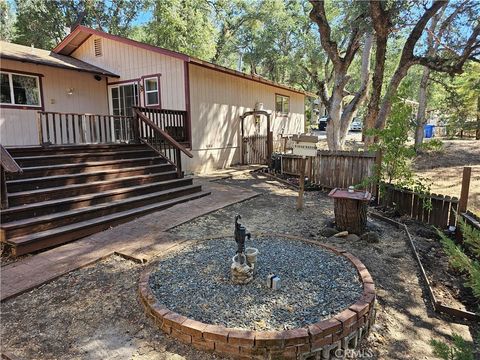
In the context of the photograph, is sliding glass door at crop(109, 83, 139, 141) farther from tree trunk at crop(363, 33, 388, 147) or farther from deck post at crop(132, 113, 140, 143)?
tree trunk at crop(363, 33, 388, 147)

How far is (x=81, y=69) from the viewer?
10.5m

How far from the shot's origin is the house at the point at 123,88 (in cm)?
966

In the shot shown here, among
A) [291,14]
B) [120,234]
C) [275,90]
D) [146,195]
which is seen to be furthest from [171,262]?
[291,14]

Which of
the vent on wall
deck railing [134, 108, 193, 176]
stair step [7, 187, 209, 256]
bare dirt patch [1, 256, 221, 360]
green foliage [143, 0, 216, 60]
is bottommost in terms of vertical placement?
bare dirt patch [1, 256, 221, 360]

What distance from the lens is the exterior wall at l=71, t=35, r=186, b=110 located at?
10328mm

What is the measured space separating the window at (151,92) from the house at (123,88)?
1.3 inches

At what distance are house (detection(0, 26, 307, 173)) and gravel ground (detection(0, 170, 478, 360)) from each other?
287 inches

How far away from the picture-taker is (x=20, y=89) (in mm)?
9695

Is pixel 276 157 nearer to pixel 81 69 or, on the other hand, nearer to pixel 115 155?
pixel 115 155

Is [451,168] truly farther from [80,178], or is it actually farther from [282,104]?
[80,178]

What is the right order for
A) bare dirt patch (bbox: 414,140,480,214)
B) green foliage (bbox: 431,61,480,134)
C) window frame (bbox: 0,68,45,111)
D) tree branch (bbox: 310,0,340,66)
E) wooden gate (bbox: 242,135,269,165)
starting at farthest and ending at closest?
wooden gate (bbox: 242,135,269,165) → green foliage (bbox: 431,61,480,134) → tree branch (bbox: 310,0,340,66) → window frame (bbox: 0,68,45,111) → bare dirt patch (bbox: 414,140,480,214)

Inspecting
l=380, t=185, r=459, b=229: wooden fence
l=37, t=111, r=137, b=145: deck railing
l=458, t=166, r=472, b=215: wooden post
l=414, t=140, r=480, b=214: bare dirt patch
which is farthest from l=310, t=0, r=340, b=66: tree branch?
l=458, t=166, r=472, b=215: wooden post

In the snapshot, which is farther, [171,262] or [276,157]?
[276,157]

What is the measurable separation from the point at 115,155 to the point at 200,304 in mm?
5444
